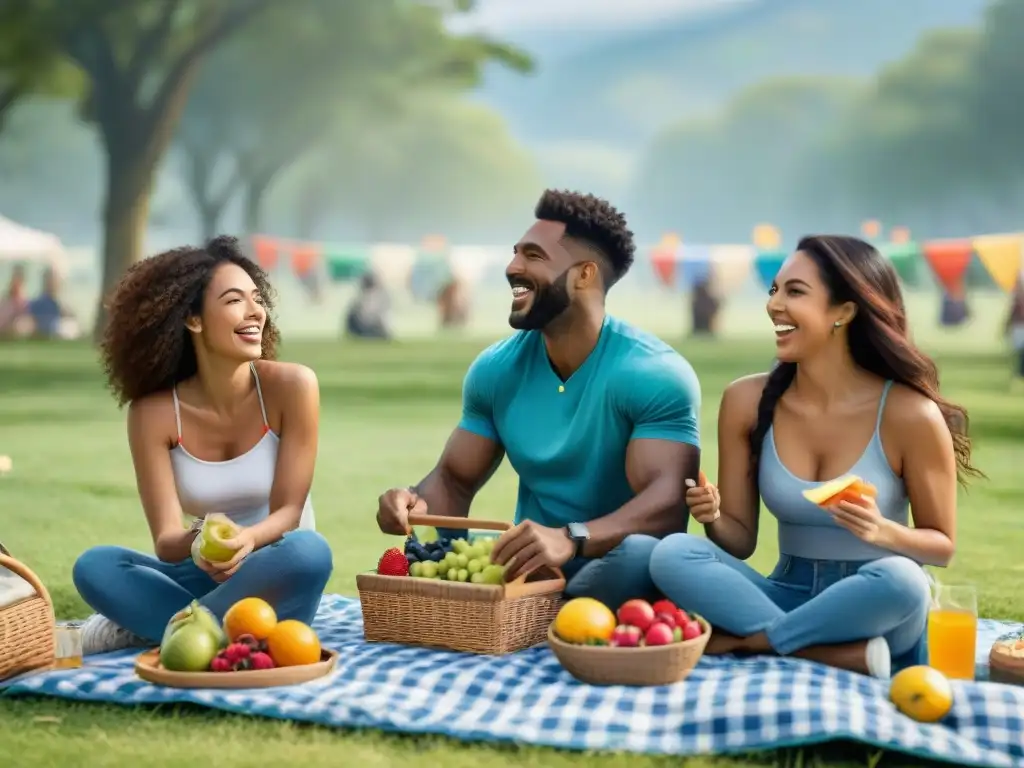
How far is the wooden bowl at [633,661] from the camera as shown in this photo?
4.57m

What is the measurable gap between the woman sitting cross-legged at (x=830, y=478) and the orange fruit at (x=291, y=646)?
1119mm

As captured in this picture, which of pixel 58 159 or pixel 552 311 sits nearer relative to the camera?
pixel 552 311

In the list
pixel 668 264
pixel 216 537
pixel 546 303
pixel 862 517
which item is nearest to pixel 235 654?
pixel 216 537

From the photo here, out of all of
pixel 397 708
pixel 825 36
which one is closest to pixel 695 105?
pixel 825 36

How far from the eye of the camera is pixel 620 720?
14.2 ft

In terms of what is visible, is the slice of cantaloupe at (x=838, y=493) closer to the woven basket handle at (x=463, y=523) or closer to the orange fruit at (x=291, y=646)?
the woven basket handle at (x=463, y=523)

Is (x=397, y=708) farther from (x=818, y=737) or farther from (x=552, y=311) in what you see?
(x=552, y=311)

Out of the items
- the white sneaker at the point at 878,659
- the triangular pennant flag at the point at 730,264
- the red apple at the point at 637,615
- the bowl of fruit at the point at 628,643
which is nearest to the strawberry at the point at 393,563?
the bowl of fruit at the point at 628,643

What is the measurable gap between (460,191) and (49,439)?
87.6m

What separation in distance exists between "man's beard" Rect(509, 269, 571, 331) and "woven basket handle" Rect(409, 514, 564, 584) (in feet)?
2.43

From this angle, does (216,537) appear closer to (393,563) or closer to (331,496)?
(393,563)

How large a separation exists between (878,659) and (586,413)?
1342mm

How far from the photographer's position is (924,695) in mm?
4238

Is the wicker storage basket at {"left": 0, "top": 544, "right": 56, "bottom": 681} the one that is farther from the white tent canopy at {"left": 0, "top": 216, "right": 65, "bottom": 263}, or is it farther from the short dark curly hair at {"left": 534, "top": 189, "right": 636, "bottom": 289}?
the white tent canopy at {"left": 0, "top": 216, "right": 65, "bottom": 263}
